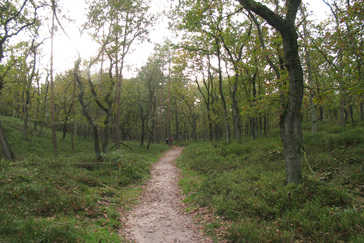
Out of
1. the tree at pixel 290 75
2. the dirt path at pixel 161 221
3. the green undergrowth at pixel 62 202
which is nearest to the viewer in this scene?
the green undergrowth at pixel 62 202

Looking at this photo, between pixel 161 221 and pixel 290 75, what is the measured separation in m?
5.87

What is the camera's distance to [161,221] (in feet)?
20.0

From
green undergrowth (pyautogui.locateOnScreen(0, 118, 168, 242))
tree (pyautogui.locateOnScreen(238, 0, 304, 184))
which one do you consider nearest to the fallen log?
green undergrowth (pyautogui.locateOnScreen(0, 118, 168, 242))

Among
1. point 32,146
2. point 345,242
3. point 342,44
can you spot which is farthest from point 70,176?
point 32,146

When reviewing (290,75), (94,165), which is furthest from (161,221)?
(94,165)

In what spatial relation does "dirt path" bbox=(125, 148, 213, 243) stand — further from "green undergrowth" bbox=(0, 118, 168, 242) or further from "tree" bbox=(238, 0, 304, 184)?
"tree" bbox=(238, 0, 304, 184)

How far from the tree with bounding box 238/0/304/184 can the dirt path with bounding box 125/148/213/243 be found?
11.4 ft

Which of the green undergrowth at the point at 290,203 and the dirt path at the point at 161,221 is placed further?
the dirt path at the point at 161,221

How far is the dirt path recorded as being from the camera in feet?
16.6

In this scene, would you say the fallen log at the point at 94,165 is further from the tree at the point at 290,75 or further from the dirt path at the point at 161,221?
the tree at the point at 290,75

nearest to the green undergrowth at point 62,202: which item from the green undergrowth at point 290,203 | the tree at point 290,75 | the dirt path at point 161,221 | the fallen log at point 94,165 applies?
the fallen log at point 94,165

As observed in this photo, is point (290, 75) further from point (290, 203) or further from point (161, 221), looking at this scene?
point (161, 221)

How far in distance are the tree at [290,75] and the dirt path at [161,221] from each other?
3481 mm

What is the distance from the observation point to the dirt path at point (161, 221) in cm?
507
